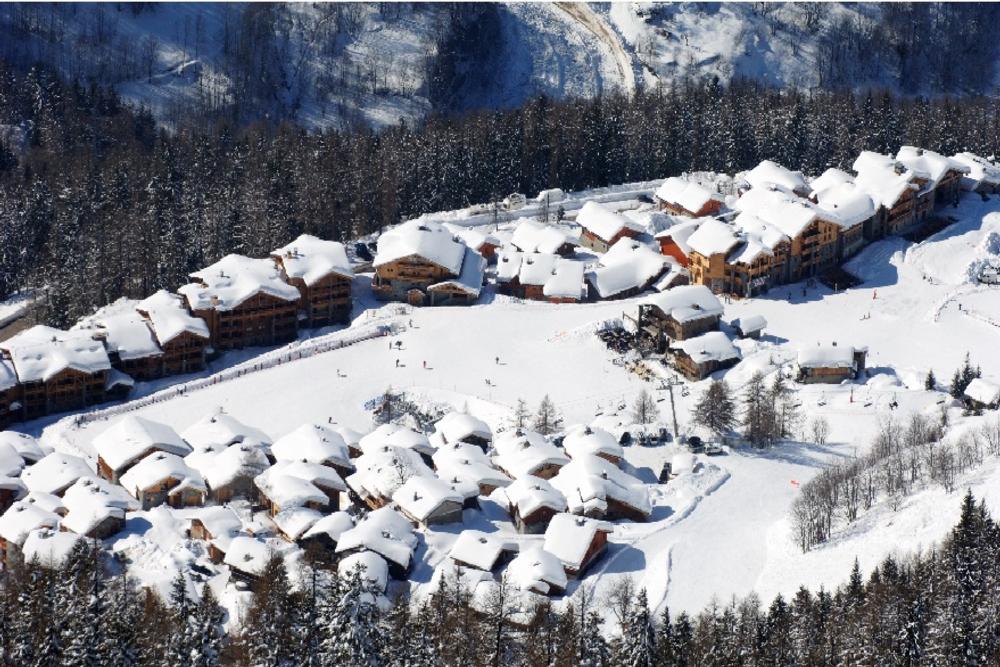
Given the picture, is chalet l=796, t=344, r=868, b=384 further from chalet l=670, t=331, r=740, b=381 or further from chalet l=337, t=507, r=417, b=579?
chalet l=337, t=507, r=417, b=579

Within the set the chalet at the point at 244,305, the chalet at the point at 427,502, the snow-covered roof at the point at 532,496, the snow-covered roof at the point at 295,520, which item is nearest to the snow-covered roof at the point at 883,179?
the chalet at the point at 244,305

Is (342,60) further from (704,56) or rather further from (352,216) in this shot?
(352,216)

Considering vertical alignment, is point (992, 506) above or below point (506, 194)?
above

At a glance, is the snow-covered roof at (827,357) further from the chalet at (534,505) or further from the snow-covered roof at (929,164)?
the snow-covered roof at (929,164)

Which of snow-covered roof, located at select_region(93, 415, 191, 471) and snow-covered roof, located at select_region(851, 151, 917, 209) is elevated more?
snow-covered roof, located at select_region(851, 151, 917, 209)

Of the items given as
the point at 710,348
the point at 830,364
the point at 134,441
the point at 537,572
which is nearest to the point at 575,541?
the point at 537,572

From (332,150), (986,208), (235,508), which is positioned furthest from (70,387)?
(986,208)

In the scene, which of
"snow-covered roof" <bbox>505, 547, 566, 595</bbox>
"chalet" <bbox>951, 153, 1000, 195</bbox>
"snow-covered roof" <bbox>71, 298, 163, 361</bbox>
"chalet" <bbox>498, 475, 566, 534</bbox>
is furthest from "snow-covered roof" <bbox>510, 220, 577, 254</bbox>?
"snow-covered roof" <bbox>505, 547, 566, 595</bbox>
